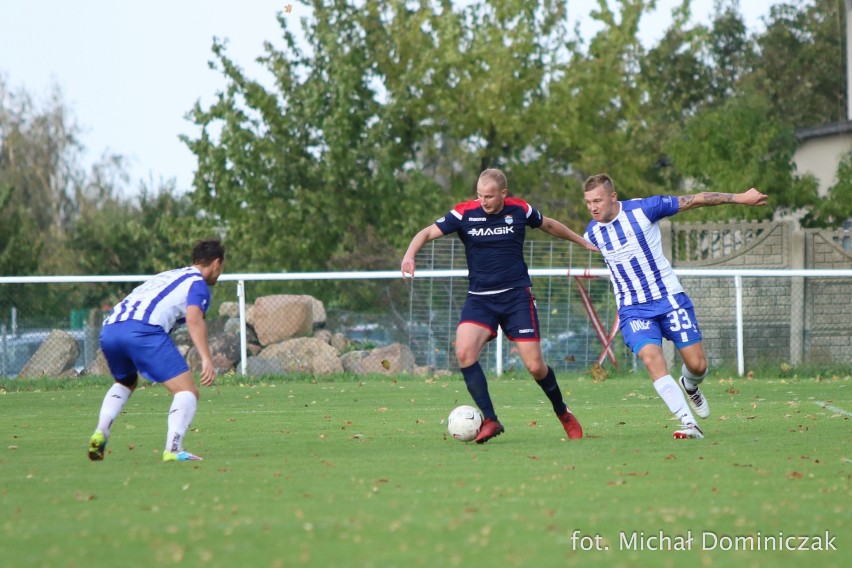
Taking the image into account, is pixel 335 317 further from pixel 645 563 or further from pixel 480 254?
pixel 645 563

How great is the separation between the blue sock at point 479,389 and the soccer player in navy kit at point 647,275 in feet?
3.78

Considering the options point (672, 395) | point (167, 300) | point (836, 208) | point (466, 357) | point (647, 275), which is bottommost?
point (672, 395)

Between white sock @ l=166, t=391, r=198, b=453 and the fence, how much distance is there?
946 centimetres

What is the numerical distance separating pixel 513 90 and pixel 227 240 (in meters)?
7.61

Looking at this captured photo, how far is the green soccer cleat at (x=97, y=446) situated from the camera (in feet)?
27.6

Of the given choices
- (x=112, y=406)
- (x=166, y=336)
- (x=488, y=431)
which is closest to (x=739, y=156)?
(x=488, y=431)

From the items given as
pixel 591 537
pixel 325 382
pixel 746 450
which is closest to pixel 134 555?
pixel 591 537

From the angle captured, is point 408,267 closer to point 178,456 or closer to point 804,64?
point 178,456

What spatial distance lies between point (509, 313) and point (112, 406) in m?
3.07

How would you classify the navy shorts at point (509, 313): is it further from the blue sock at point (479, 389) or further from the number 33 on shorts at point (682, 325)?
the number 33 on shorts at point (682, 325)

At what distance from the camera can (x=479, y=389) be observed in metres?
9.72

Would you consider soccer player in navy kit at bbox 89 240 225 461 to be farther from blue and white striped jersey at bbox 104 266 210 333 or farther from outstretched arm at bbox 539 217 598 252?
outstretched arm at bbox 539 217 598 252

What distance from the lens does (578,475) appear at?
7.41 meters

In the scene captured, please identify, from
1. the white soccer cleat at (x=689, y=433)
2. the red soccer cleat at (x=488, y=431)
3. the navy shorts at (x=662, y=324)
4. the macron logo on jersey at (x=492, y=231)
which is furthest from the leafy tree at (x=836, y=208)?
the red soccer cleat at (x=488, y=431)
